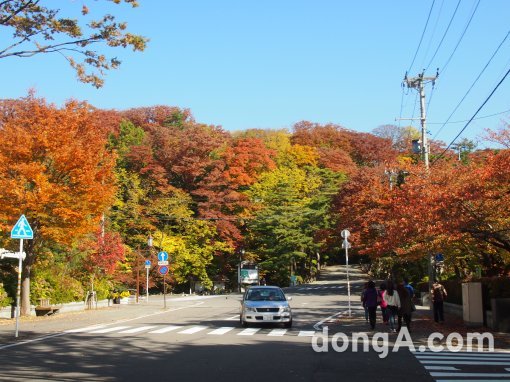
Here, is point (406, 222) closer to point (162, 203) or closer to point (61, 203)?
point (61, 203)

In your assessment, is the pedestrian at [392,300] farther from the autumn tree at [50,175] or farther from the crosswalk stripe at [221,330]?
the autumn tree at [50,175]

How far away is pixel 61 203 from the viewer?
24.7 meters

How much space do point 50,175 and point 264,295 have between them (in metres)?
12.0

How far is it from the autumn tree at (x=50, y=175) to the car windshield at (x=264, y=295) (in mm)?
9551

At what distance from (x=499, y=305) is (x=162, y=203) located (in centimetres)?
4053

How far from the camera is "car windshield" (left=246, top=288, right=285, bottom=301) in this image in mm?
19875

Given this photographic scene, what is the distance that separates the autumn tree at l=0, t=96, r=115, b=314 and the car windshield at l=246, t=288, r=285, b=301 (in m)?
9.55

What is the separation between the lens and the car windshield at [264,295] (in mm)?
19875

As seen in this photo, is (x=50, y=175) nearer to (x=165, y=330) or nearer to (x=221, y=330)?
(x=165, y=330)

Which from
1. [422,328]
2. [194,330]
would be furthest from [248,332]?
[422,328]

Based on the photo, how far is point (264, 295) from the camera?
20.0 metres

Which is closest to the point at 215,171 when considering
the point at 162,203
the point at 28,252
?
the point at 162,203

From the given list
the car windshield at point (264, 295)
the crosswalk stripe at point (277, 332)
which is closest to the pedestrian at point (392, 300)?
the crosswalk stripe at point (277, 332)

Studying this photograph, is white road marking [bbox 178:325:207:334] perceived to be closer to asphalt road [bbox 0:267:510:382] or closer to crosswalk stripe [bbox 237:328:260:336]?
asphalt road [bbox 0:267:510:382]
